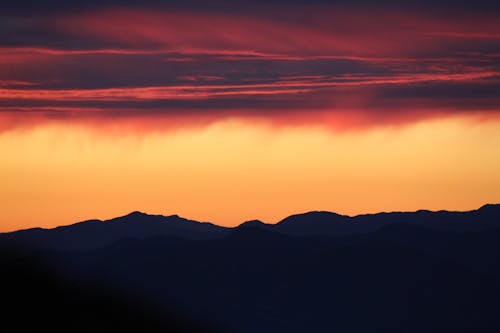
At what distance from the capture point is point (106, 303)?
33156 mm

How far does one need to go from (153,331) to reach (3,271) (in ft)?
15.2

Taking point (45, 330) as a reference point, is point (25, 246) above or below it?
above

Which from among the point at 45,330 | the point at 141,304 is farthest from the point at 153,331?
the point at 45,330

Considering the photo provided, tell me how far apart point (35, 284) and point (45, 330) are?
4.36 feet

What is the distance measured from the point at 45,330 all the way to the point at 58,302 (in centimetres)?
86

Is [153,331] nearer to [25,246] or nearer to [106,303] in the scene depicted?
[106,303]

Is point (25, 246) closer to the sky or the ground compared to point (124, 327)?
closer to the sky

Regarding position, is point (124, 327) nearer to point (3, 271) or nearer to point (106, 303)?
point (106, 303)

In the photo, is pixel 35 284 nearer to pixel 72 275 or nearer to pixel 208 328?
pixel 72 275

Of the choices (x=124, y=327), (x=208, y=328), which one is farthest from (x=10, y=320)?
(x=208, y=328)

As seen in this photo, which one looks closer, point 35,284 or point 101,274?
point 35,284

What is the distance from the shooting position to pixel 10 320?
32906 mm

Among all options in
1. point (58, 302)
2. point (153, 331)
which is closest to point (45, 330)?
point (58, 302)

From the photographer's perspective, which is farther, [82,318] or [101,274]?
[101,274]
